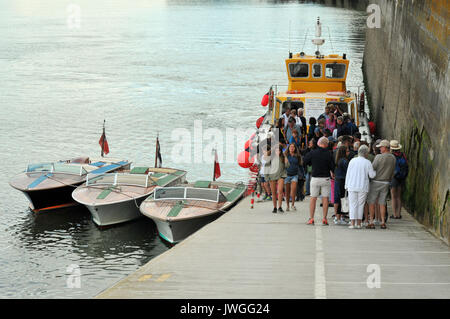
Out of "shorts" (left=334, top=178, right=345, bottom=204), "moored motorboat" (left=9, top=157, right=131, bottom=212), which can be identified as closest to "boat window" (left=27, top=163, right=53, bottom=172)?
"moored motorboat" (left=9, top=157, right=131, bottom=212)

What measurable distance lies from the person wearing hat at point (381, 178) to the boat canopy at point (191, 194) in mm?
7734

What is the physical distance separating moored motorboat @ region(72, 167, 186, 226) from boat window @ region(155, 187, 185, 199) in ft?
5.38

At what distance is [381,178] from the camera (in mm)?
13859

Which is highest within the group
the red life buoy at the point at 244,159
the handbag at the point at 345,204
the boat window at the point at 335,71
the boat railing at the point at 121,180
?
the boat window at the point at 335,71

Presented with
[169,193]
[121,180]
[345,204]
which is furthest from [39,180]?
[345,204]

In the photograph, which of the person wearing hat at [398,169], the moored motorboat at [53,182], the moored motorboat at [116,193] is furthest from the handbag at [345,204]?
the moored motorboat at [53,182]

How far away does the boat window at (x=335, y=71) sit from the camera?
28.3m

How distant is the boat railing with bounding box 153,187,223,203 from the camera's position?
21.2 meters

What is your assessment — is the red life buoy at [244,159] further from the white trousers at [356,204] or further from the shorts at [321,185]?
the white trousers at [356,204]

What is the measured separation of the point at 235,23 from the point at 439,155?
A: 9443 cm

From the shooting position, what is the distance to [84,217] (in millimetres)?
25125

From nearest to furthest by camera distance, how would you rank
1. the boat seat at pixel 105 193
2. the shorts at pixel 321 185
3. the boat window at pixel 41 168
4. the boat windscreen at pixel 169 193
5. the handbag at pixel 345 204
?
the shorts at pixel 321 185 → the handbag at pixel 345 204 → the boat windscreen at pixel 169 193 → the boat seat at pixel 105 193 → the boat window at pixel 41 168

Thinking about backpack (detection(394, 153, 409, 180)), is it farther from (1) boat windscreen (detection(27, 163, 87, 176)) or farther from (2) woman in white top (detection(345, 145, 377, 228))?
(1) boat windscreen (detection(27, 163, 87, 176))
